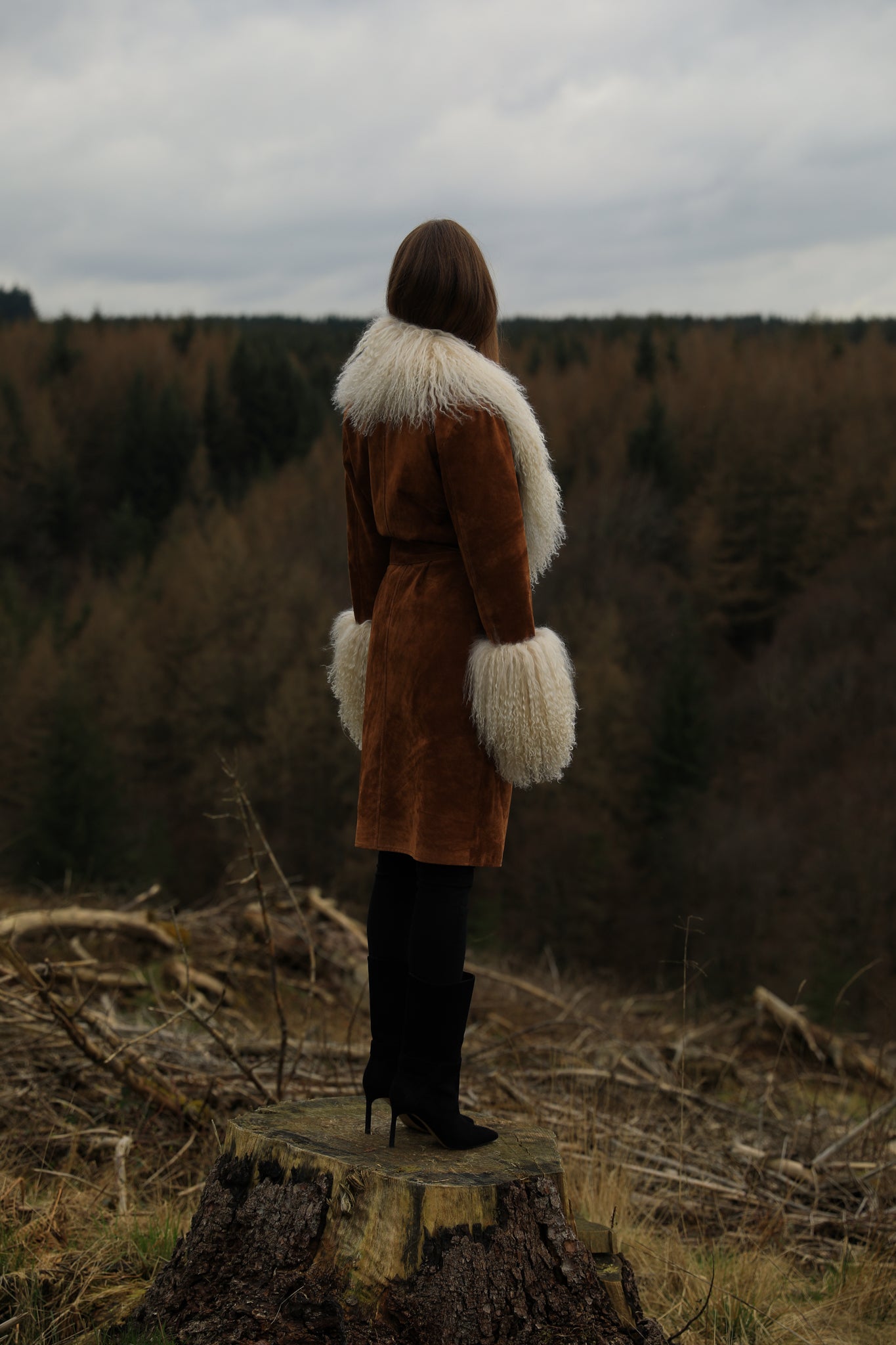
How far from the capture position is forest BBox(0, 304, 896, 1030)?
3350cm

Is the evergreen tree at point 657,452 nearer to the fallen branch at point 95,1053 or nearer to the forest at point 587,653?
the forest at point 587,653

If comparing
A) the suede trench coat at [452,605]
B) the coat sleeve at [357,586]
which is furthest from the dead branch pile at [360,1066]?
the suede trench coat at [452,605]

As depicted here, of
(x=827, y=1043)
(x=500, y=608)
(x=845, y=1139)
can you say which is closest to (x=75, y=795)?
(x=827, y=1043)

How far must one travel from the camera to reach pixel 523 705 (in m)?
2.80

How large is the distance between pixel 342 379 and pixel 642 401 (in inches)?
2831

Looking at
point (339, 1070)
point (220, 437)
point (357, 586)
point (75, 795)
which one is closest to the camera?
point (357, 586)

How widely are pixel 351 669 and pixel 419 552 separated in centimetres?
46

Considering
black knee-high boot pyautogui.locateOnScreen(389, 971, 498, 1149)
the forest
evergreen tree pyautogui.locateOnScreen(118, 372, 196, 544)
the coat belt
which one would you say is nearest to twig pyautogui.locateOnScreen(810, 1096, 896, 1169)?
black knee-high boot pyautogui.locateOnScreen(389, 971, 498, 1149)

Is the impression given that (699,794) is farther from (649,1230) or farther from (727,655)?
(649,1230)

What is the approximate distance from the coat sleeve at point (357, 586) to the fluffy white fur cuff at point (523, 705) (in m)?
0.44

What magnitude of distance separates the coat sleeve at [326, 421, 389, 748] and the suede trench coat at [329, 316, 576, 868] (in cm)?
10

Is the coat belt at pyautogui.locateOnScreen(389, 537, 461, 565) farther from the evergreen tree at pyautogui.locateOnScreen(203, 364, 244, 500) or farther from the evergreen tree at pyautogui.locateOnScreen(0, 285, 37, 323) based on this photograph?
the evergreen tree at pyautogui.locateOnScreen(0, 285, 37, 323)

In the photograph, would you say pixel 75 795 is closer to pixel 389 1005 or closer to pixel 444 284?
pixel 389 1005

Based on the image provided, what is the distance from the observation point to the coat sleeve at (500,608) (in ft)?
9.17
